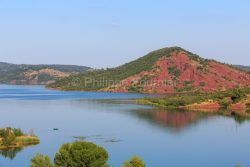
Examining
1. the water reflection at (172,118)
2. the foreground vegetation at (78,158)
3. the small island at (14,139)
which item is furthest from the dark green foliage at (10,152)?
the water reflection at (172,118)

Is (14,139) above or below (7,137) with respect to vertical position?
below

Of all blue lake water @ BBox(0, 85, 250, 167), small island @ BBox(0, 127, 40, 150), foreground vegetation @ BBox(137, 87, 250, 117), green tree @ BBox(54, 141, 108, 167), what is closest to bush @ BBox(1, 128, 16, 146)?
small island @ BBox(0, 127, 40, 150)

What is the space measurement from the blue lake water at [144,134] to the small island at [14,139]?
80.8 inches

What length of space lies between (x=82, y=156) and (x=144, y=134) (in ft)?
137

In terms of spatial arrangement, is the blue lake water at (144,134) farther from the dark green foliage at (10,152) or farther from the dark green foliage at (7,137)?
the dark green foliage at (7,137)

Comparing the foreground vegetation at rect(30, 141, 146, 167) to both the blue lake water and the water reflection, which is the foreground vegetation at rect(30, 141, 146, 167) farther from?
the water reflection

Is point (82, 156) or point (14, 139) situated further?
point (14, 139)

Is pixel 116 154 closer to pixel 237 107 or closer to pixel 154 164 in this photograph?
pixel 154 164

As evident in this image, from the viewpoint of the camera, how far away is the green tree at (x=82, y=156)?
156 ft

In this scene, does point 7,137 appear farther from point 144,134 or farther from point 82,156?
point 82,156

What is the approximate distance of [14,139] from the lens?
73312 mm

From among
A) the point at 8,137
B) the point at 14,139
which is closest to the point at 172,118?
the point at 14,139

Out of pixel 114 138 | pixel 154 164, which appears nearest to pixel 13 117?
pixel 114 138

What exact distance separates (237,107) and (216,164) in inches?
3379
